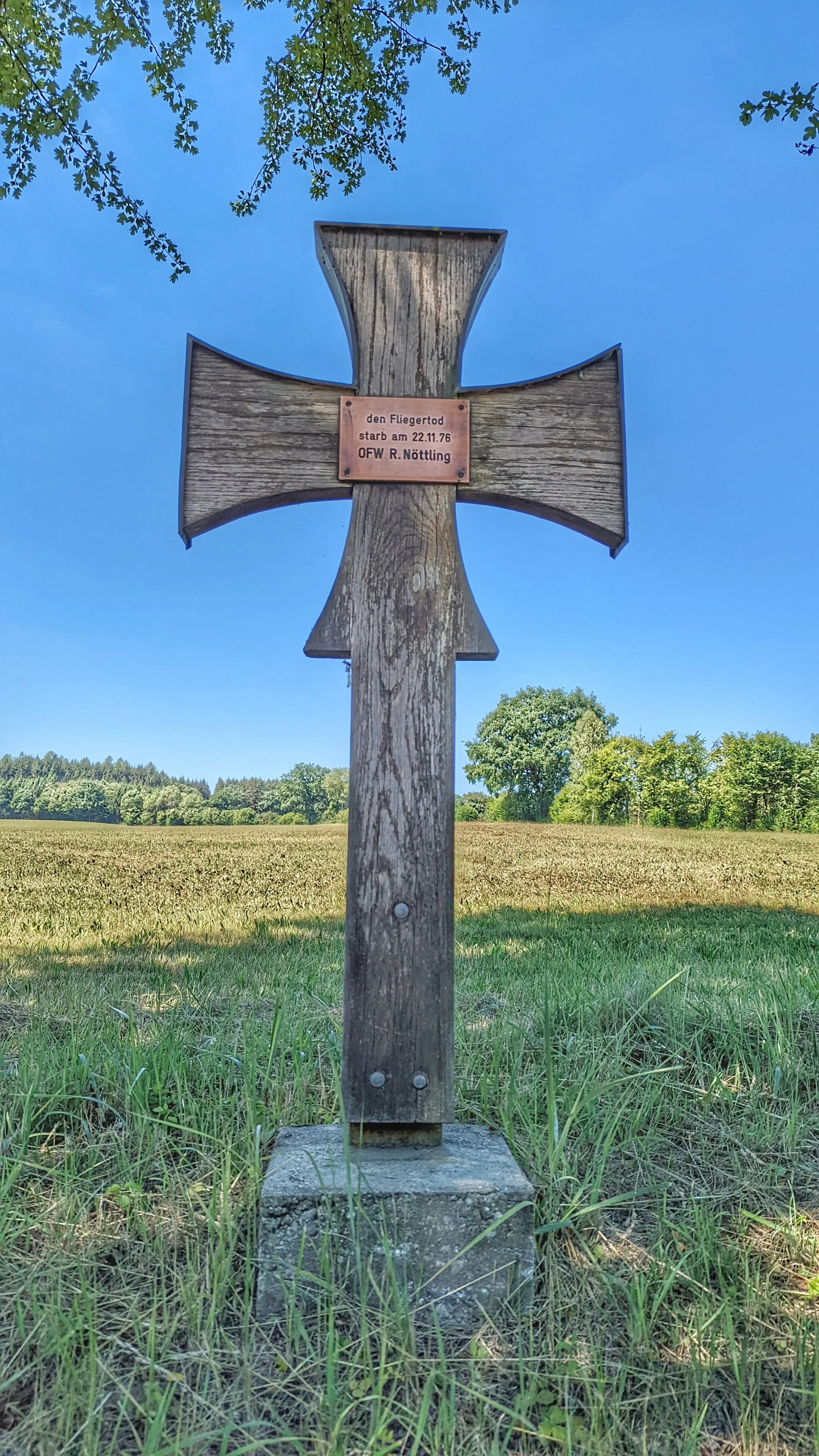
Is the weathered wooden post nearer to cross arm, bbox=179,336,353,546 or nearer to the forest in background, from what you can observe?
cross arm, bbox=179,336,353,546

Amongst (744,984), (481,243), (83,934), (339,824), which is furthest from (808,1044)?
(339,824)

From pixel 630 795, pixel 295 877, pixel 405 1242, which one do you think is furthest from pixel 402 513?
pixel 630 795

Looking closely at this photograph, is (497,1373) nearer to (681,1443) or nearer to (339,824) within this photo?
(681,1443)

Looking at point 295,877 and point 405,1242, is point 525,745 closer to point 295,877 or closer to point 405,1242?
point 295,877

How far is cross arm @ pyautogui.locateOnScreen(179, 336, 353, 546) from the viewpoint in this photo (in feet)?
7.96

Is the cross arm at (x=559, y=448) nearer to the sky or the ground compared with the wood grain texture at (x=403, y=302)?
nearer to the ground

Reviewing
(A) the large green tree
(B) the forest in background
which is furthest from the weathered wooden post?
(A) the large green tree

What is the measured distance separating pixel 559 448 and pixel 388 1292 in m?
2.31

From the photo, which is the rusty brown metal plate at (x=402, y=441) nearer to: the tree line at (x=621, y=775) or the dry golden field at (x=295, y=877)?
the dry golden field at (x=295, y=877)

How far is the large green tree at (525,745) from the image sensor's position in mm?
36094

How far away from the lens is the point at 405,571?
7.60 ft

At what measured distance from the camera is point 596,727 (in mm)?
35906

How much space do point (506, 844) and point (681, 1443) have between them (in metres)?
14.3

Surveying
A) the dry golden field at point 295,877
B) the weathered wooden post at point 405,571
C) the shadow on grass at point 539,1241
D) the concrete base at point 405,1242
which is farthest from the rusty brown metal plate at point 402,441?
the dry golden field at point 295,877
